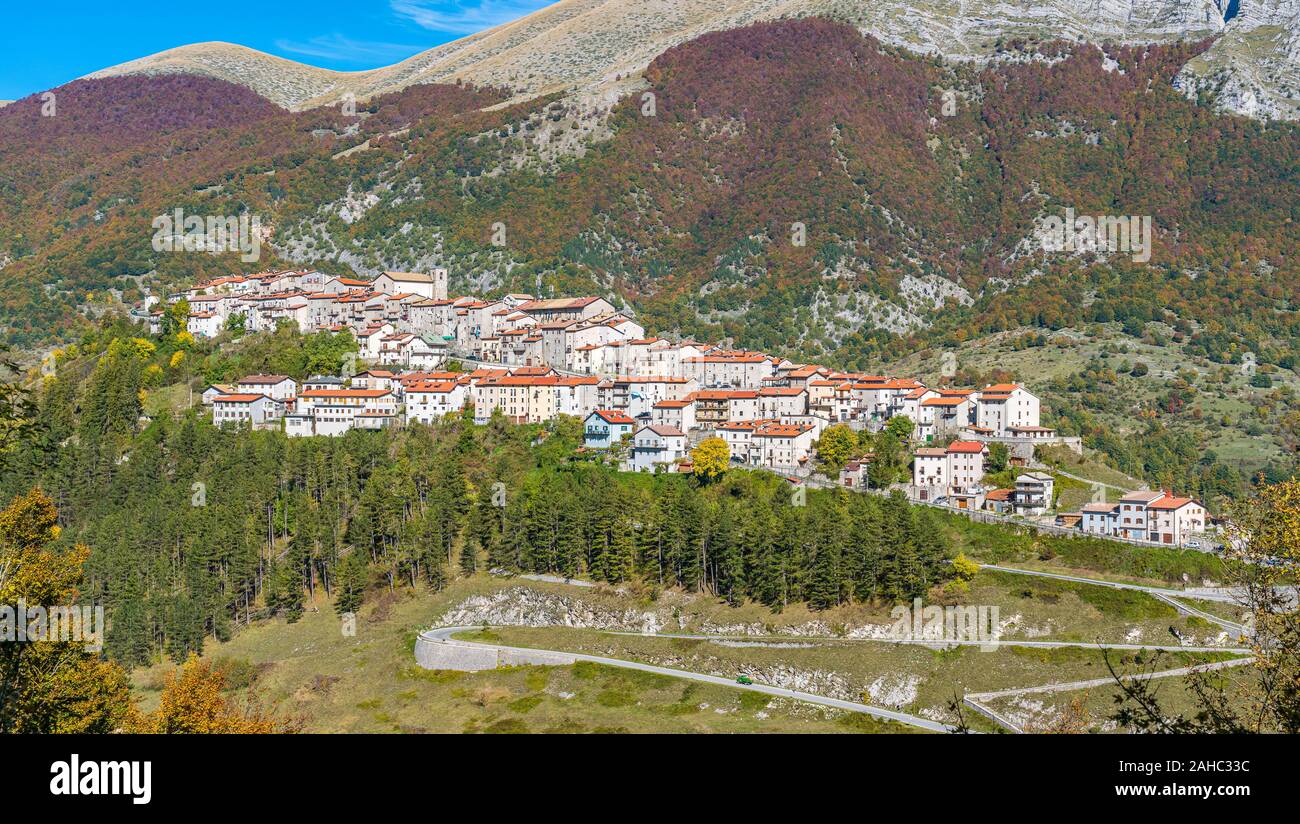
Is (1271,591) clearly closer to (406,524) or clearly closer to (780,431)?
(406,524)

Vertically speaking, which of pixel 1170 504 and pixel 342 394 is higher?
pixel 342 394

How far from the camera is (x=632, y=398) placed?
4328 inches

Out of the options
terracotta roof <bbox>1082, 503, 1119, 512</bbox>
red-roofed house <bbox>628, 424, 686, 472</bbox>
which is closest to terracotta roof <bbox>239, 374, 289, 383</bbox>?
red-roofed house <bbox>628, 424, 686, 472</bbox>

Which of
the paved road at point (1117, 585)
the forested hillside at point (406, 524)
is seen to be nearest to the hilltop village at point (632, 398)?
the forested hillside at point (406, 524)

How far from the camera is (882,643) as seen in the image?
7125 centimetres

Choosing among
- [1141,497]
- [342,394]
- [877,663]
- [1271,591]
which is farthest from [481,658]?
[1271,591]

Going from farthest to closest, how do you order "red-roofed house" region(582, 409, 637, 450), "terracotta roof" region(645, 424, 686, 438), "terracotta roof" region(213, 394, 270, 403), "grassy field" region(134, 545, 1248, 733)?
"terracotta roof" region(213, 394, 270, 403)
"red-roofed house" region(582, 409, 637, 450)
"terracotta roof" region(645, 424, 686, 438)
"grassy field" region(134, 545, 1248, 733)

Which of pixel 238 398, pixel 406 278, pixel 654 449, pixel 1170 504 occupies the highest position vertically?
pixel 406 278

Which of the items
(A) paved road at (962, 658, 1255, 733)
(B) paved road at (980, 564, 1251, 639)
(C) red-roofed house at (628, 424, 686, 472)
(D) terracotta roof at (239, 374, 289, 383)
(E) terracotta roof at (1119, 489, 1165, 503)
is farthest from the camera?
(D) terracotta roof at (239, 374, 289, 383)

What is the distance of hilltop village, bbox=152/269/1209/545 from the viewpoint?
3615 inches

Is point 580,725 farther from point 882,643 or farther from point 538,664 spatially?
point 882,643

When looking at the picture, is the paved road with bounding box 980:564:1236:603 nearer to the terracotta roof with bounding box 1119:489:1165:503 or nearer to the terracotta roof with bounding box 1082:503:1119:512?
the terracotta roof with bounding box 1082:503:1119:512
